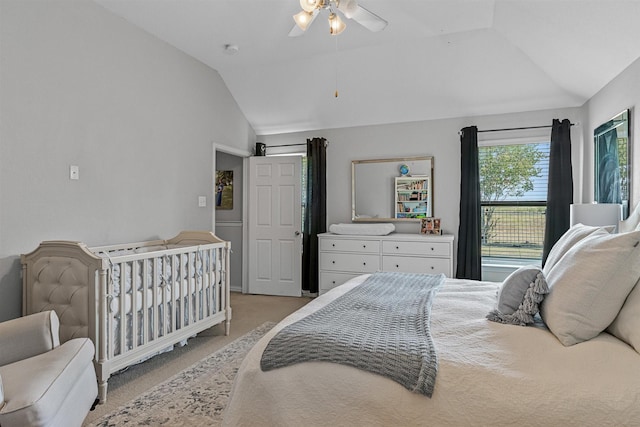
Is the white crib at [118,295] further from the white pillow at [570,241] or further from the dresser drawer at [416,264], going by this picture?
the white pillow at [570,241]

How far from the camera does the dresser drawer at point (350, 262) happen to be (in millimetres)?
4285

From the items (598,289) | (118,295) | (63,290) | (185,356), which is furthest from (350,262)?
(598,289)

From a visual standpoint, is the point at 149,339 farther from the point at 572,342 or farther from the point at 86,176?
the point at 572,342

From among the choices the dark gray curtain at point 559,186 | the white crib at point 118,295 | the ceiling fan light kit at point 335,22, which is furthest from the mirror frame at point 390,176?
the ceiling fan light kit at point 335,22

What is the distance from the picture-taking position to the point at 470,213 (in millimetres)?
4148

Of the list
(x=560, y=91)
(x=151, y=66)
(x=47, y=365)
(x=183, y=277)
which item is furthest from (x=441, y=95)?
(x=47, y=365)

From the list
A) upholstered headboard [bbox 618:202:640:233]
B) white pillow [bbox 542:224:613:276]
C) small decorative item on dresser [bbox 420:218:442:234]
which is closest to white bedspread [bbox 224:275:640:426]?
white pillow [bbox 542:224:613:276]

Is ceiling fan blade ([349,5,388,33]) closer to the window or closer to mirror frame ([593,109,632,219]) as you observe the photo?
mirror frame ([593,109,632,219])

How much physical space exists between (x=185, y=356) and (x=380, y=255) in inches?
89.6

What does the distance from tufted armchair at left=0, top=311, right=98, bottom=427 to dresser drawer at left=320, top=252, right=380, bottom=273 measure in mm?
2835

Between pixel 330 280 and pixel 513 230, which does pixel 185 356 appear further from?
pixel 513 230

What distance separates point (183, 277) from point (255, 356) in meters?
1.75

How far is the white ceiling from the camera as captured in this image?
2762mm

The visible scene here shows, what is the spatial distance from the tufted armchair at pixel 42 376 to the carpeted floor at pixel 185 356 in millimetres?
358
